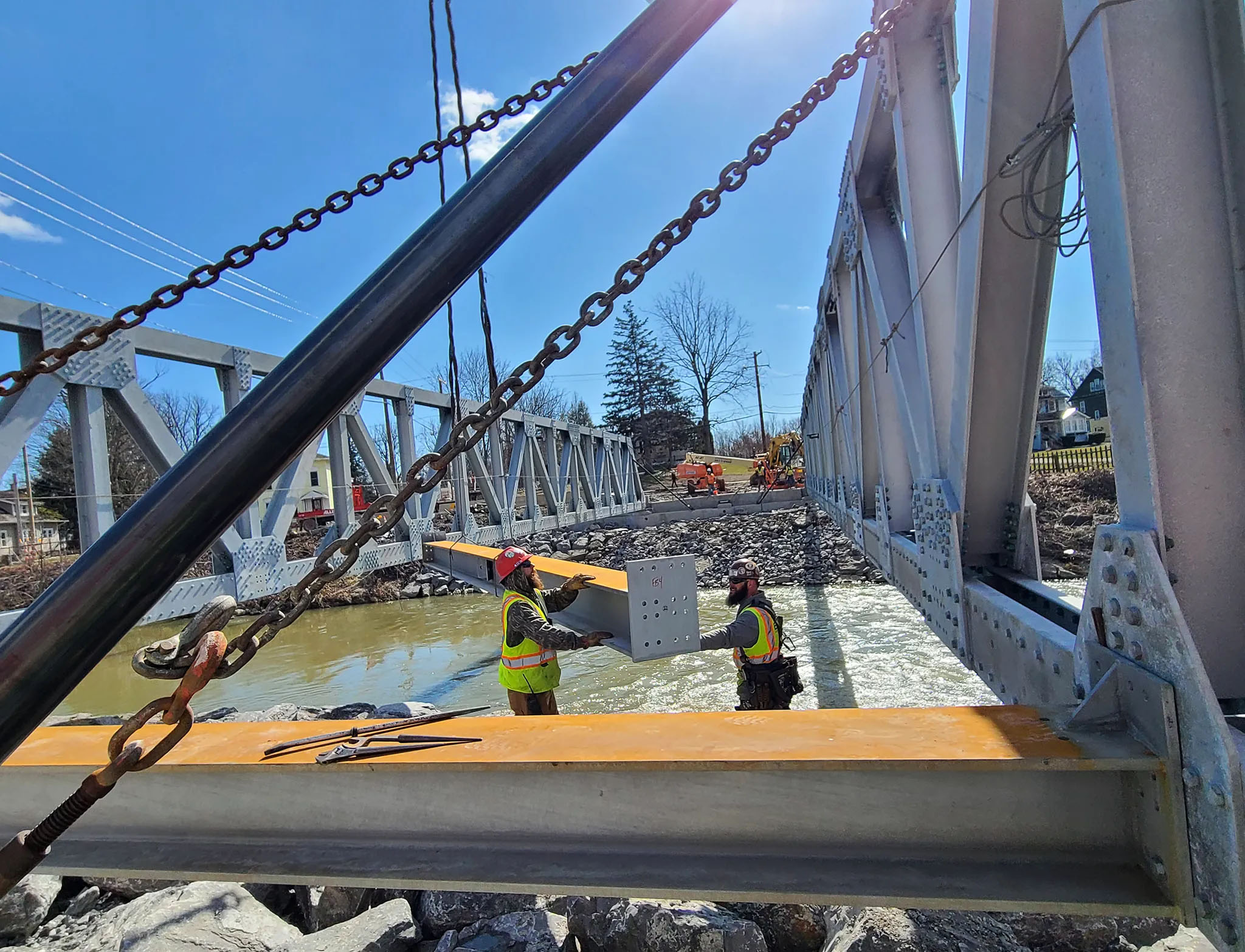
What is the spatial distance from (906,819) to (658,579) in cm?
339

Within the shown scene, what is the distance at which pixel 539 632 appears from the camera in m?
5.11

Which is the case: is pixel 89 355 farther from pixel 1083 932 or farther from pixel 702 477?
pixel 702 477

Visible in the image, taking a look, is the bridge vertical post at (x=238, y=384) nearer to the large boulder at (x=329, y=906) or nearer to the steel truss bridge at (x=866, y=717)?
the large boulder at (x=329, y=906)

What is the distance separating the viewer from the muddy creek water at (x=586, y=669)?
7934 millimetres

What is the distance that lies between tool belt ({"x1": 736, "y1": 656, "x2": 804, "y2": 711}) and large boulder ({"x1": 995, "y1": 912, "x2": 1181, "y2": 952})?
2665mm

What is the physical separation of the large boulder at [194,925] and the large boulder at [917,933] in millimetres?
2424

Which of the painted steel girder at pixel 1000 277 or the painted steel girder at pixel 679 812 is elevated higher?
the painted steel girder at pixel 1000 277

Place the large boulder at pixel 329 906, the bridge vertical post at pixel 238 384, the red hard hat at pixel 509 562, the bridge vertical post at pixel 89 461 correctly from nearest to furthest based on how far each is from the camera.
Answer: the large boulder at pixel 329 906 → the red hard hat at pixel 509 562 → the bridge vertical post at pixel 89 461 → the bridge vertical post at pixel 238 384

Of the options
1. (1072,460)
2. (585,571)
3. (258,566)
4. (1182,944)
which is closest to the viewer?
(1182,944)

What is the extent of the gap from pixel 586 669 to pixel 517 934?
6417mm

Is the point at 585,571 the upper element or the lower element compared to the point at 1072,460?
lower

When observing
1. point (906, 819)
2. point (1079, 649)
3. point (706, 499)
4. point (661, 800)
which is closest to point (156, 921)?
point (661, 800)

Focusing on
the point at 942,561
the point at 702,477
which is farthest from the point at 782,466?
the point at 942,561

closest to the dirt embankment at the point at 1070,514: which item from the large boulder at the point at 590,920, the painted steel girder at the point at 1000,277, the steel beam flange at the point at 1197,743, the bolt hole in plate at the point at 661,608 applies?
Result: the bolt hole in plate at the point at 661,608
